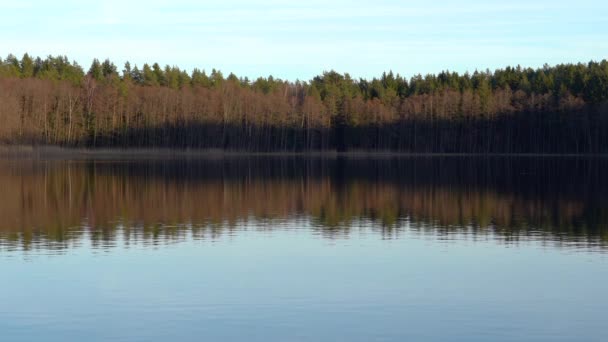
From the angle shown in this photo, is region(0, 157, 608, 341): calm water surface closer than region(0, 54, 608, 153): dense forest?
Yes

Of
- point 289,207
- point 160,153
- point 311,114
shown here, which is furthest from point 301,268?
point 311,114

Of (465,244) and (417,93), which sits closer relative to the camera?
(465,244)

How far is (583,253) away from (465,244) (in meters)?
3.75

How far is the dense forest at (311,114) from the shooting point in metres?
119

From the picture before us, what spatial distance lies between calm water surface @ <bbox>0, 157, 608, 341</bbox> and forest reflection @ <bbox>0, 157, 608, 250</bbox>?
118 millimetres

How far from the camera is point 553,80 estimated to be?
444ft

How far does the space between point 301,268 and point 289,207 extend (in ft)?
56.4

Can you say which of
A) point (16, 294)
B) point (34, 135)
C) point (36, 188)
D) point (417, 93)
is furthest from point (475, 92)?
point (16, 294)

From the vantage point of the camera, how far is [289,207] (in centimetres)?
3959

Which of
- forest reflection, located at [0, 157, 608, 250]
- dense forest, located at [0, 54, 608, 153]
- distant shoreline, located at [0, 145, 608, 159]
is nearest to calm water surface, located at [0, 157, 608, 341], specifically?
forest reflection, located at [0, 157, 608, 250]

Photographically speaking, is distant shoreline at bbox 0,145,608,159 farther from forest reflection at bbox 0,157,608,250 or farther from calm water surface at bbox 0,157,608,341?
calm water surface at bbox 0,157,608,341

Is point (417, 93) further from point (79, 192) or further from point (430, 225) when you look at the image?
point (430, 225)

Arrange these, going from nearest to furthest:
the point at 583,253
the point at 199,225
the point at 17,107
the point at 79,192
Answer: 1. the point at 583,253
2. the point at 199,225
3. the point at 79,192
4. the point at 17,107

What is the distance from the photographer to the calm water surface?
16.0 metres
